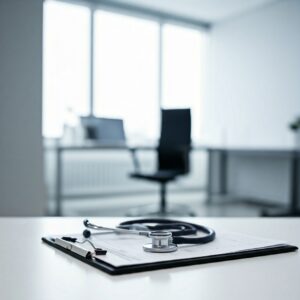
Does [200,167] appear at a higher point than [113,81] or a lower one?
lower

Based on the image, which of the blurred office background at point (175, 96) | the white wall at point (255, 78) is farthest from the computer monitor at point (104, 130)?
the white wall at point (255, 78)

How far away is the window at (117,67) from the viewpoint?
6.02 meters

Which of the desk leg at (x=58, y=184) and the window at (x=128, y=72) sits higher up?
the window at (x=128, y=72)

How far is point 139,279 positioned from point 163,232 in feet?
0.44

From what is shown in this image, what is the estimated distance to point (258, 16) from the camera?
6.33m

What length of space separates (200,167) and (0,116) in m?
5.19

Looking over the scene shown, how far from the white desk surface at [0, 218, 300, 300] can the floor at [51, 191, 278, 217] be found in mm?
4348

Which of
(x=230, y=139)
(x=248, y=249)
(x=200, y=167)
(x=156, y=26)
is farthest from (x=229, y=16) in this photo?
(x=248, y=249)

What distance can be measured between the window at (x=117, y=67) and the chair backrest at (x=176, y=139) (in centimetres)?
134

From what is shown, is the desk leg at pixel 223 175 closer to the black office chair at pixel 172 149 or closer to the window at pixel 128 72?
the window at pixel 128 72

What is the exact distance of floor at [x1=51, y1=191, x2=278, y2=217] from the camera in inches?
206

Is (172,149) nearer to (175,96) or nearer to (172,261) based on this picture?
(175,96)

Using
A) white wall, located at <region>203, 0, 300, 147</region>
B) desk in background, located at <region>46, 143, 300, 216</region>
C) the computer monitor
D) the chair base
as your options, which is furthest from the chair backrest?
white wall, located at <region>203, 0, 300, 147</region>

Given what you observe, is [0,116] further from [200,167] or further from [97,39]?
[200,167]
